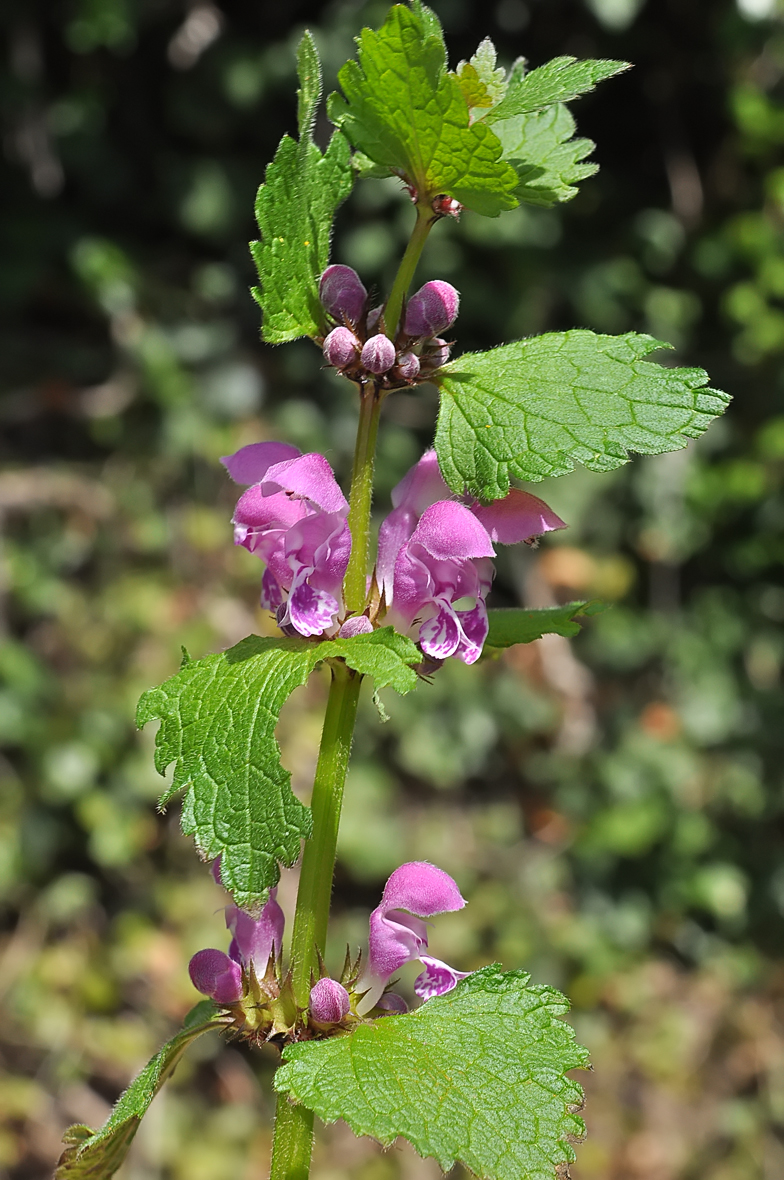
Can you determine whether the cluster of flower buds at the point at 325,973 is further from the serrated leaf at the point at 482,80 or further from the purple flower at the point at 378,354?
the serrated leaf at the point at 482,80

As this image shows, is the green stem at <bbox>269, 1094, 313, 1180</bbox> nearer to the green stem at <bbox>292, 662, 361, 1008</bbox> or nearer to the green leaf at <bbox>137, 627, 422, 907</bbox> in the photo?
the green stem at <bbox>292, 662, 361, 1008</bbox>

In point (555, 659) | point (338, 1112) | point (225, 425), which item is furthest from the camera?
point (555, 659)

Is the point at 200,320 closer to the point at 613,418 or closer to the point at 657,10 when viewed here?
the point at 657,10

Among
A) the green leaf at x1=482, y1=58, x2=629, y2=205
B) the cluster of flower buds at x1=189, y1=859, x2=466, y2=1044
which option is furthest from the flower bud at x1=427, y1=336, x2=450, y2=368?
the cluster of flower buds at x1=189, y1=859, x2=466, y2=1044

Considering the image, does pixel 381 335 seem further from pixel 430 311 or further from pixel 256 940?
pixel 256 940

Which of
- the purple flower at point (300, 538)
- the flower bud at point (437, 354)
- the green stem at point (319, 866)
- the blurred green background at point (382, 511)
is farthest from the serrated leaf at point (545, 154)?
the blurred green background at point (382, 511)

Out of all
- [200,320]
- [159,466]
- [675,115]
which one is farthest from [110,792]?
[675,115]

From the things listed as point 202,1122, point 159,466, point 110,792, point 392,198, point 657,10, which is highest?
point 657,10
